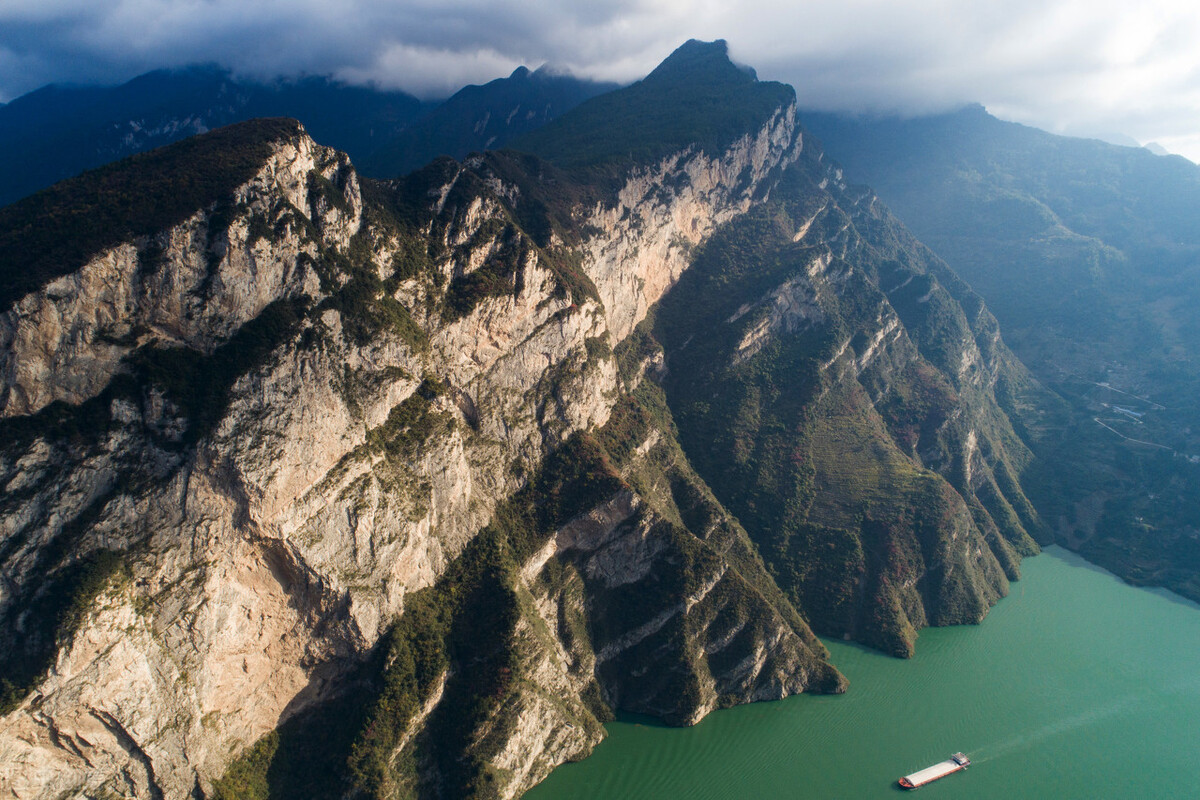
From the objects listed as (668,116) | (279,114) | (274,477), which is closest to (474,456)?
(274,477)

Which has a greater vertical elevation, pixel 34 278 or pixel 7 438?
pixel 34 278

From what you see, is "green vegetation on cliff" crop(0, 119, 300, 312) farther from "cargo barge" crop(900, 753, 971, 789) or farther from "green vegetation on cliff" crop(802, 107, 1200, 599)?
"green vegetation on cliff" crop(802, 107, 1200, 599)

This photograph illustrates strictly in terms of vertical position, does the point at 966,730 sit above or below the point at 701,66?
below

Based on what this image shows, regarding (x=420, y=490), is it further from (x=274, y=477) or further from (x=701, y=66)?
(x=701, y=66)

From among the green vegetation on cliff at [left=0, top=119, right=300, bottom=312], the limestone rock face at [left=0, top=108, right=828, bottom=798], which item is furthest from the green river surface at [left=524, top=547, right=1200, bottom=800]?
the green vegetation on cliff at [left=0, top=119, right=300, bottom=312]

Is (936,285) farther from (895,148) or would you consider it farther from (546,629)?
(546,629)

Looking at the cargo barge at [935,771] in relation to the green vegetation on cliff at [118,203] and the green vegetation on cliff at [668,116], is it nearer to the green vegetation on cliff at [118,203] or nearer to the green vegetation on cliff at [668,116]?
the green vegetation on cliff at [118,203]

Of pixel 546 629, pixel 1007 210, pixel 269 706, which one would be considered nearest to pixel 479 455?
pixel 546 629
